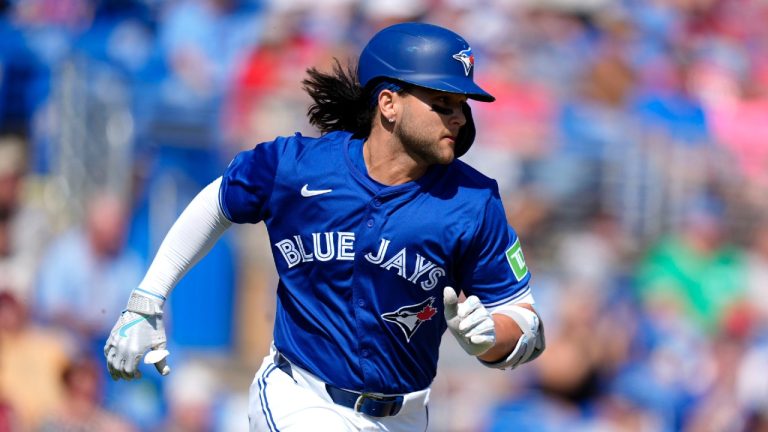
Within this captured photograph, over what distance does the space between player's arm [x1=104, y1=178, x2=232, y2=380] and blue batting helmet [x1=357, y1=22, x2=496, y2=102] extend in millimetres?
680

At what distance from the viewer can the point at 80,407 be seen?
6812 millimetres

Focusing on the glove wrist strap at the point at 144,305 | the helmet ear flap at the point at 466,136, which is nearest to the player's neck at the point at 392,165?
the helmet ear flap at the point at 466,136

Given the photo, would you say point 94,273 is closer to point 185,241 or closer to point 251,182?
point 185,241

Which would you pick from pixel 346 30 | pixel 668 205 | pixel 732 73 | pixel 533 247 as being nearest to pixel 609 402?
pixel 533 247

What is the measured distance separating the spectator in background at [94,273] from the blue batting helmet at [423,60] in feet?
12.6

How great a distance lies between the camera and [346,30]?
9.07 metres

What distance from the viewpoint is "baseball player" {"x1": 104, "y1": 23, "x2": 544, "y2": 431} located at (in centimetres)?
370

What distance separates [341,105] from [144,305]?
3.10ft

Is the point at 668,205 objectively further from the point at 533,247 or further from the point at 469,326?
the point at 469,326

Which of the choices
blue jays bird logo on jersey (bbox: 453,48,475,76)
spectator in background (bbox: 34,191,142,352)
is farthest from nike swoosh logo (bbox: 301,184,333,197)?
spectator in background (bbox: 34,191,142,352)

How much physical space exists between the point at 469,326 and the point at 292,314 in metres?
0.77

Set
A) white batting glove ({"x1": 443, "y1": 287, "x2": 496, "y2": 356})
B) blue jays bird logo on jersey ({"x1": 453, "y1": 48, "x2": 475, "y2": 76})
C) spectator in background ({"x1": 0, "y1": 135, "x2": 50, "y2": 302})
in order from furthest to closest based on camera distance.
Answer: spectator in background ({"x1": 0, "y1": 135, "x2": 50, "y2": 302}), blue jays bird logo on jersey ({"x1": 453, "y1": 48, "x2": 475, "y2": 76}), white batting glove ({"x1": 443, "y1": 287, "x2": 496, "y2": 356})

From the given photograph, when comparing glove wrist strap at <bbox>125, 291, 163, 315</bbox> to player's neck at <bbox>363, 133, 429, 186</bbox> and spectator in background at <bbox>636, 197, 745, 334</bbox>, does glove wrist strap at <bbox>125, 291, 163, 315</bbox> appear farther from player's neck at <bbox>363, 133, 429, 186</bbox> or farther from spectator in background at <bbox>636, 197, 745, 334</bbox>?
spectator in background at <bbox>636, 197, 745, 334</bbox>

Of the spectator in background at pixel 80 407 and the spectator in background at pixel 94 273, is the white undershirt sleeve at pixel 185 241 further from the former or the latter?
the spectator in background at pixel 94 273
